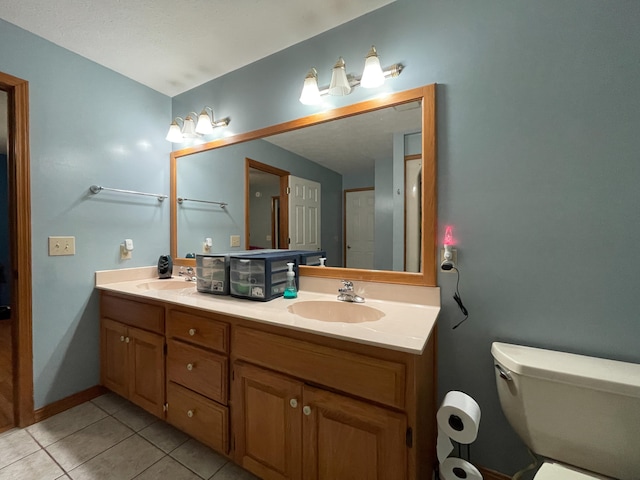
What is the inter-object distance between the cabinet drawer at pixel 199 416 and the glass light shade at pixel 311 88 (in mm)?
1608

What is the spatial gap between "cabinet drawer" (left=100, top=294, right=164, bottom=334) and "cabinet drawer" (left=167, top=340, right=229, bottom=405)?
0.50 ft

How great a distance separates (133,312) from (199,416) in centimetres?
74

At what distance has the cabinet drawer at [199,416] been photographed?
48.9 inches

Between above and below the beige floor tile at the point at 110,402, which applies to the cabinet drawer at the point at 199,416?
above

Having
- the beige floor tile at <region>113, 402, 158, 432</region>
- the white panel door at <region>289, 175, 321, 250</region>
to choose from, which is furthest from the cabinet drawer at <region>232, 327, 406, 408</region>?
the beige floor tile at <region>113, 402, 158, 432</region>

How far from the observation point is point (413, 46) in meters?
1.31

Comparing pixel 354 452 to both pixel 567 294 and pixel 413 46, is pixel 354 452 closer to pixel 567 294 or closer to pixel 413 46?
pixel 567 294

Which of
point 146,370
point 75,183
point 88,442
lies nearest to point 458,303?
point 146,370

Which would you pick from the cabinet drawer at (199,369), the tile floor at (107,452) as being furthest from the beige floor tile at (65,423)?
the cabinet drawer at (199,369)

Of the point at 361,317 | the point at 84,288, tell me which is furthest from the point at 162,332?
the point at 361,317

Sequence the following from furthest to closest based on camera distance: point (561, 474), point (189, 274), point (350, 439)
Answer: point (189, 274) → point (350, 439) → point (561, 474)

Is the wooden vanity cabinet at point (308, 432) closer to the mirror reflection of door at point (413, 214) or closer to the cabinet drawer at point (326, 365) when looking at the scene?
the cabinet drawer at point (326, 365)

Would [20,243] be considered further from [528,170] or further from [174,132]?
[528,170]

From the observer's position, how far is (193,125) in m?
2.04
